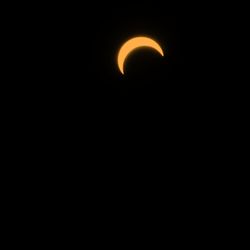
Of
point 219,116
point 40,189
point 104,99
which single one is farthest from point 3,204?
point 219,116

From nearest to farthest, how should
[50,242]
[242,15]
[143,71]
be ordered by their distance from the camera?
[143,71]
[242,15]
[50,242]

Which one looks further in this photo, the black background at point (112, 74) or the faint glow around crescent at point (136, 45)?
the black background at point (112, 74)

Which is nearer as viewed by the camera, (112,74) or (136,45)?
(136,45)

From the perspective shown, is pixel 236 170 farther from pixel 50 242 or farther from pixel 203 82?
pixel 50 242

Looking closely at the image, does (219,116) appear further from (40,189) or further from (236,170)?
(40,189)

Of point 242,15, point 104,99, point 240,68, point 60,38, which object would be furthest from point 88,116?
point 242,15

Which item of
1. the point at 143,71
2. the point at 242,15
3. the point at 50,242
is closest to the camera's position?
the point at 143,71

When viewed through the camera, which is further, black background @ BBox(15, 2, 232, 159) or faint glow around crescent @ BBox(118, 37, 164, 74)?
black background @ BBox(15, 2, 232, 159)

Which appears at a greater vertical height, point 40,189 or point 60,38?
point 60,38

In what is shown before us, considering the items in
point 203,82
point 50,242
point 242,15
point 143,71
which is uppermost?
point 242,15

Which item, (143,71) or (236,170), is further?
(236,170)
